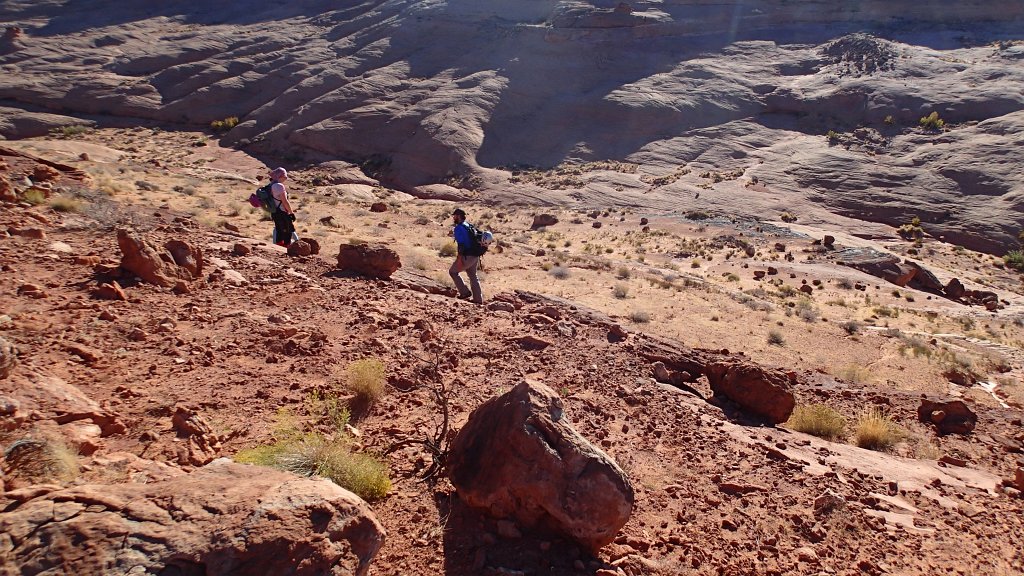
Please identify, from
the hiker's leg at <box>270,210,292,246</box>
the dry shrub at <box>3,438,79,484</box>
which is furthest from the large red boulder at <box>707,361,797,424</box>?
the hiker's leg at <box>270,210,292,246</box>

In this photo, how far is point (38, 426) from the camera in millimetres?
3482

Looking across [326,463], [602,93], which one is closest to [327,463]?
[326,463]

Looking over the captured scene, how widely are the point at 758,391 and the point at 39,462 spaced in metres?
6.64

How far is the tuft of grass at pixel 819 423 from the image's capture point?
277 inches

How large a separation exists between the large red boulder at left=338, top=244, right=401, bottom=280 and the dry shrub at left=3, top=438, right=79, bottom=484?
22.1ft

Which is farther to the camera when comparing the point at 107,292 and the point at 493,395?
the point at 107,292

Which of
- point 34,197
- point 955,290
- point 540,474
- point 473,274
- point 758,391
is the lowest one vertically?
point 955,290

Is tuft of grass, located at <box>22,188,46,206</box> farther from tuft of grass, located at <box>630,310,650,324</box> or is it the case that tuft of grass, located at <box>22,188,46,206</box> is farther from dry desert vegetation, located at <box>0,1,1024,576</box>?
tuft of grass, located at <box>630,310,650,324</box>

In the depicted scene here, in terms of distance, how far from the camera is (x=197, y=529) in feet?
7.30

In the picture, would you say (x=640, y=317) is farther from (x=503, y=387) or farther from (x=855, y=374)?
(x=503, y=387)

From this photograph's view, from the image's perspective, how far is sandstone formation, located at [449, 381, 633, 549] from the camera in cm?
350

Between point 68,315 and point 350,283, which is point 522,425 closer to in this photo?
point 68,315

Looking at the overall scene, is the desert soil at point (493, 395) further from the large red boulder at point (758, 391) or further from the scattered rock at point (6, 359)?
the large red boulder at point (758, 391)

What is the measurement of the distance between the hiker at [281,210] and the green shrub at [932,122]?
41.8 m
